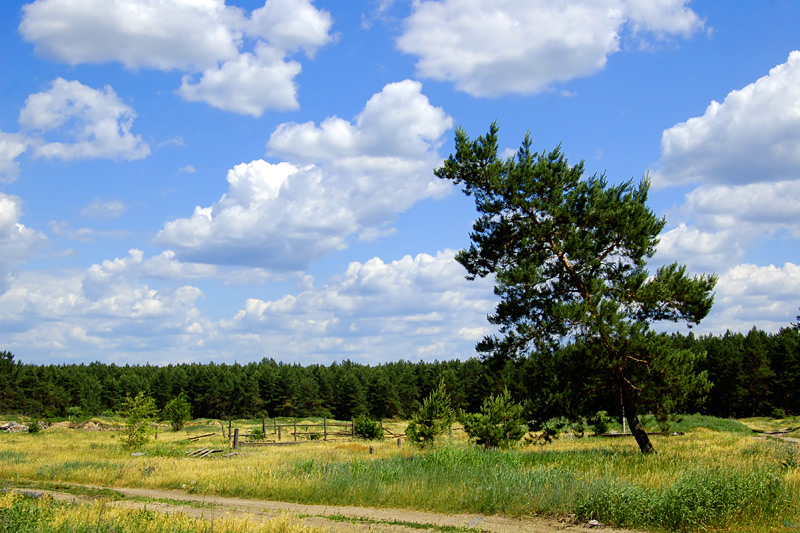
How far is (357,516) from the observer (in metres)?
12.0

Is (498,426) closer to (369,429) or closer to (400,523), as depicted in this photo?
(400,523)

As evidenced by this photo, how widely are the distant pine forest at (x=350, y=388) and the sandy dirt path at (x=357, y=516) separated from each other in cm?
4913

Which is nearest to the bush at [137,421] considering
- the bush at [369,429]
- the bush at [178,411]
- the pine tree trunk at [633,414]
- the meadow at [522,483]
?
the meadow at [522,483]

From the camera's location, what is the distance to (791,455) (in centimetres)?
1469

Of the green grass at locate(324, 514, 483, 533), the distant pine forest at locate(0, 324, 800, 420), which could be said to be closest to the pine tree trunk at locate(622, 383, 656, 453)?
the green grass at locate(324, 514, 483, 533)

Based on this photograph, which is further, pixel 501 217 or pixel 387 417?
pixel 387 417

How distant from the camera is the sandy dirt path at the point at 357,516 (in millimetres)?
10508

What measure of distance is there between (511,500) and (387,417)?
258ft

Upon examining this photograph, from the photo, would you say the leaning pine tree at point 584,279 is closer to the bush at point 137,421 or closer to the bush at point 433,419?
the bush at point 433,419

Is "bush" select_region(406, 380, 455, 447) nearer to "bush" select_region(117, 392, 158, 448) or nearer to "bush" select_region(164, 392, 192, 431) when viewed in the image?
"bush" select_region(117, 392, 158, 448)

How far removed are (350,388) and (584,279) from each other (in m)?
72.8

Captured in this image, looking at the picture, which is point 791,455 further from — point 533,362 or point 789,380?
point 789,380

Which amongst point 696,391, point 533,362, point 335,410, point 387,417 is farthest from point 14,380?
point 696,391

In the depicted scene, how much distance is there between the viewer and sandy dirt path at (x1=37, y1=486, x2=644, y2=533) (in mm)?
10508
